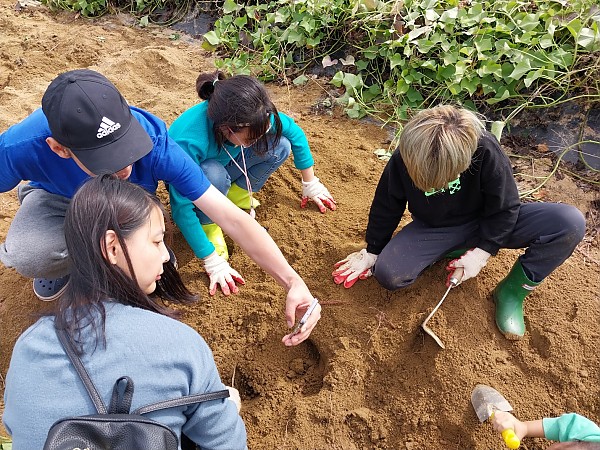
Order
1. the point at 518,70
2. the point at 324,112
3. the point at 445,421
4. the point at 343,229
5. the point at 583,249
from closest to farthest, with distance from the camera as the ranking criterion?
the point at 445,421 → the point at 583,249 → the point at 343,229 → the point at 518,70 → the point at 324,112

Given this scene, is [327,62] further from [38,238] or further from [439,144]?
[38,238]

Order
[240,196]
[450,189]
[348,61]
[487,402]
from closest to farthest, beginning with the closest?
1. [487,402]
2. [450,189]
3. [240,196]
4. [348,61]

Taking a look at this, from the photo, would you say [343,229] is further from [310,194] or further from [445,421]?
[445,421]

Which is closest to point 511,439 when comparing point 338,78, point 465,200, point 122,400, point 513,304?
point 513,304

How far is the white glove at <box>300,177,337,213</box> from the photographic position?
2.62 m

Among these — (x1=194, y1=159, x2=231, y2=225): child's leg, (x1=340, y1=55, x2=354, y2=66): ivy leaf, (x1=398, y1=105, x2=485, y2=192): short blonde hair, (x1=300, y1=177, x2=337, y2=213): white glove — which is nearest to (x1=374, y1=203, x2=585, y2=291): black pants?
(x1=398, y1=105, x2=485, y2=192): short blonde hair

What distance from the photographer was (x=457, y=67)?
2809 millimetres

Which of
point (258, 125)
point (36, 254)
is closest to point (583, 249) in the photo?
point (258, 125)

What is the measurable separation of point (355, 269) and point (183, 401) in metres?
1.23

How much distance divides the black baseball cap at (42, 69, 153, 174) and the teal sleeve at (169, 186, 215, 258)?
522 mm

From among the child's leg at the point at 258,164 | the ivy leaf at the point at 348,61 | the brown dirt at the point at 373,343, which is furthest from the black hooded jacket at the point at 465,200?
the ivy leaf at the point at 348,61

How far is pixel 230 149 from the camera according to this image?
235 cm

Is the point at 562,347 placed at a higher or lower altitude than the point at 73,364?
lower

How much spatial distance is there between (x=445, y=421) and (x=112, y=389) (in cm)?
130
